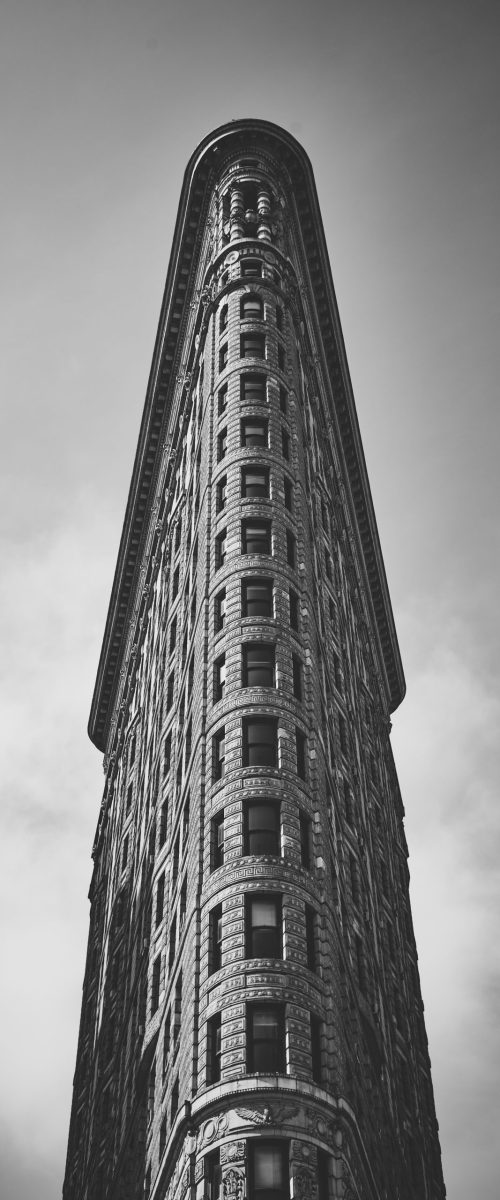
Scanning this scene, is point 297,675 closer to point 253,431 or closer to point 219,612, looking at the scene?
point 219,612

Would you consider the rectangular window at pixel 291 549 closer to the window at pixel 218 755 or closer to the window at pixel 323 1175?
the window at pixel 218 755

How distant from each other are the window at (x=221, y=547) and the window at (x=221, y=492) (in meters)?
2.00

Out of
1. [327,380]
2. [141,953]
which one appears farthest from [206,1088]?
[327,380]

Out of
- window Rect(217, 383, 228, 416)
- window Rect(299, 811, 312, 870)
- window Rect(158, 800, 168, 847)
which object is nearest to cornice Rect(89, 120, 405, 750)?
window Rect(217, 383, 228, 416)

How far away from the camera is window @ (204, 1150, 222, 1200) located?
137 feet

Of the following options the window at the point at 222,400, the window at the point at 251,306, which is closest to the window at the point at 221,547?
the window at the point at 222,400

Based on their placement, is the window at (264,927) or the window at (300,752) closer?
the window at (264,927)

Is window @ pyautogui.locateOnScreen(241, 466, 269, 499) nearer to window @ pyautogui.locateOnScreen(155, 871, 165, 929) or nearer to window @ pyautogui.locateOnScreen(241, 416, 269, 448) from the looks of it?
window @ pyautogui.locateOnScreen(241, 416, 269, 448)

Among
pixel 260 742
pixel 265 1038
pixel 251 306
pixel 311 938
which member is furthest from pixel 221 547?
pixel 265 1038

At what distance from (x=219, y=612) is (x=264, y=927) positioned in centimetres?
1789

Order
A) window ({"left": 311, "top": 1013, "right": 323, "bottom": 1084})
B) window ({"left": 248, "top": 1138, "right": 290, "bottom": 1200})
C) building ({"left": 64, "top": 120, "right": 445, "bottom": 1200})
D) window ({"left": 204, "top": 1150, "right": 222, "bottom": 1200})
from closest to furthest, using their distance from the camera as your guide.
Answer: window ({"left": 248, "top": 1138, "right": 290, "bottom": 1200})
window ({"left": 204, "top": 1150, "right": 222, "bottom": 1200})
window ({"left": 311, "top": 1013, "right": 323, "bottom": 1084})
building ({"left": 64, "top": 120, "right": 445, "bottom": 1200})

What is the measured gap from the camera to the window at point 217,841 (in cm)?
5209

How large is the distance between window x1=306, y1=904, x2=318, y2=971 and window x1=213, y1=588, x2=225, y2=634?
1564cm

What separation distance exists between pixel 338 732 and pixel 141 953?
15.8 metres
